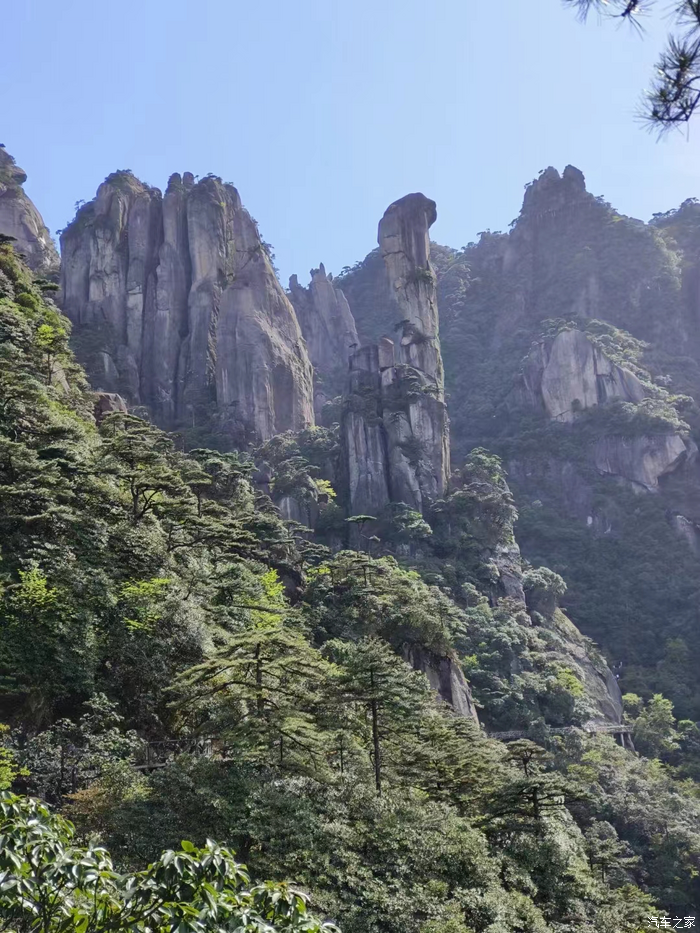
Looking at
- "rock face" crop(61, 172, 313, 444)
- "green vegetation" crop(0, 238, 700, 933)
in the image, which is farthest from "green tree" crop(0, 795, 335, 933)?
"rock face" crop(61, 172, 313, 444)

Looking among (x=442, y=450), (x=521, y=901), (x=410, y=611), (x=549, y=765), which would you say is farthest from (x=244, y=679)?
(x=442, y=450)

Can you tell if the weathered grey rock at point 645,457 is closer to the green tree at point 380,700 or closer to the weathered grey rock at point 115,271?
the weathered grey rock at point 115,271

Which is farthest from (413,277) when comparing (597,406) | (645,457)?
(645,457)

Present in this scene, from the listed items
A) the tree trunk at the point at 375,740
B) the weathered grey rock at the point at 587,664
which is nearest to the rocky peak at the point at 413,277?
the weathered grey rock at the point at 587,664

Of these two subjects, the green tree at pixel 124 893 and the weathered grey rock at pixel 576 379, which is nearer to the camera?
the green tree at pixel 124 893

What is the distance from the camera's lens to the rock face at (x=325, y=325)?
84.8 m

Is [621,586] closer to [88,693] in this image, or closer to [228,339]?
[228,339]

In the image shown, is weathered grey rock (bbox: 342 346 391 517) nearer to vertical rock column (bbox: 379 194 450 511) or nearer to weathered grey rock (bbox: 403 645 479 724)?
vertical rock column (bbox: 379 194 450 511)

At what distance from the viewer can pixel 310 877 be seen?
39.3ft

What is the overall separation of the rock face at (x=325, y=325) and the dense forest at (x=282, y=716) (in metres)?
36.3

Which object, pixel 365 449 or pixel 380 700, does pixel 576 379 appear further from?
pixel 380 700

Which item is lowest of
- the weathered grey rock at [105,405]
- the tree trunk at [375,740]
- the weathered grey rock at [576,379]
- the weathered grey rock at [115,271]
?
the tree trunk at [375,740]

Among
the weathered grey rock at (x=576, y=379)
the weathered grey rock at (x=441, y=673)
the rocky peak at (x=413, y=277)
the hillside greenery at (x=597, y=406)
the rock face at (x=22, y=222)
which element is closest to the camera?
the weathered grey rock at (x=441, y=673)

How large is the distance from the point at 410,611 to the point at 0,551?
55.1 feet
